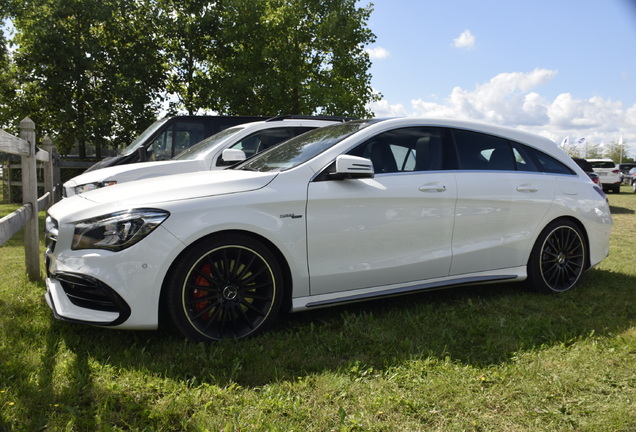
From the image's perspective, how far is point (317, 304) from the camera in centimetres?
379

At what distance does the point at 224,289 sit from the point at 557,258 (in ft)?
10.6

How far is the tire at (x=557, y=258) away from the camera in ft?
16.0

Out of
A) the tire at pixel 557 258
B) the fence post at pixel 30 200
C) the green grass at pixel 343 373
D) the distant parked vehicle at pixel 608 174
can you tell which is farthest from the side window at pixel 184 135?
the distant parked vehicle at pixel 608 174

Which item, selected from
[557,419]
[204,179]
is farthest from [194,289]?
[557,419]

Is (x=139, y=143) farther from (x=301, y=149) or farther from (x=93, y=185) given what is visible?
(x=301, y=149)

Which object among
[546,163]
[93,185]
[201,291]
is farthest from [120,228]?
[93,185]

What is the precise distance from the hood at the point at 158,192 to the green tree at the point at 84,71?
19.7 m

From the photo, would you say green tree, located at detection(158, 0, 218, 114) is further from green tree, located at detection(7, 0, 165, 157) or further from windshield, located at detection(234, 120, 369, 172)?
windshield, located at detection(234, 120, 369, 172)

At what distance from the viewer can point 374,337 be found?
3.68 metres

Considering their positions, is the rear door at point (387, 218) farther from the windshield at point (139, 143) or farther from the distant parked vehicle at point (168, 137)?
the windshield at point (139, 143)

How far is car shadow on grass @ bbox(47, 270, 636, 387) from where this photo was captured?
3.19 meters

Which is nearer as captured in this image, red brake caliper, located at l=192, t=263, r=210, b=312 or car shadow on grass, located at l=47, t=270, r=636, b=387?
car shadow on grass, located at l=47, t=270, r=636, b=387

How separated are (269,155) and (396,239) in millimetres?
1357

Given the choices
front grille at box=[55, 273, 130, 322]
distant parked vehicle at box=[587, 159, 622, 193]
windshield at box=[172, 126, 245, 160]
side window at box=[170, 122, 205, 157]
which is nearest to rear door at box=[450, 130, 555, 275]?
front grille at box=[55, 273, 130, 322]
